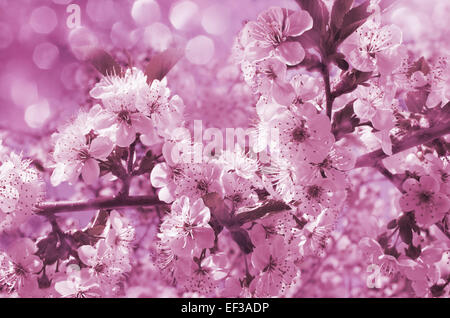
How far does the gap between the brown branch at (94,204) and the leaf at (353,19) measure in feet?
1.63

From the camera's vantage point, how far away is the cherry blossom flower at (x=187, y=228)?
Result: 0.77 m

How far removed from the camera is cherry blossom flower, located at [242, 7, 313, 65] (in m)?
0.72

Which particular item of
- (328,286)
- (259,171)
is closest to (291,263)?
(259,171)

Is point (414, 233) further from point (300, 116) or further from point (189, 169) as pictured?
point (189, 169)

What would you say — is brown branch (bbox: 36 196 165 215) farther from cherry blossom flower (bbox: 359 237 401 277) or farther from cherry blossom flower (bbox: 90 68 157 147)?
cherry blossom flower (bbox: 359 237 401 277)

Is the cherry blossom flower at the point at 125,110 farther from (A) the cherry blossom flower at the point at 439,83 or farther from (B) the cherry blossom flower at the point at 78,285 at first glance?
(A) the cherry blossom flower at the point at 439,83

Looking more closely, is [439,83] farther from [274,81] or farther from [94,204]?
[94,204]

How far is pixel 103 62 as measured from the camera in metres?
0.84

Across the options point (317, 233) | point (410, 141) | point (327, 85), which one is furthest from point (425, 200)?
point (327, 85)

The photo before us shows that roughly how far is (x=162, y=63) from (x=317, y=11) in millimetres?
321

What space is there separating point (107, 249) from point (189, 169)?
268 millimetres

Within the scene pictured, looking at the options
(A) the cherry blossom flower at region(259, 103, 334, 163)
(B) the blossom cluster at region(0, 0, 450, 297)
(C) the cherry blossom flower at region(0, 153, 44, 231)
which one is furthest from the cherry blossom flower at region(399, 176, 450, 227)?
(C) the cherry blossom flower at region(0, 153, 44, 231)

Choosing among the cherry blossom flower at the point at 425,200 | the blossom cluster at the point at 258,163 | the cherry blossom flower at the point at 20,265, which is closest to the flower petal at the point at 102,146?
the blossom cluster at the point at 258,163

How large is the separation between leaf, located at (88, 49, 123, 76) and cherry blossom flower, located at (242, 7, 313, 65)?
0.29 meters
